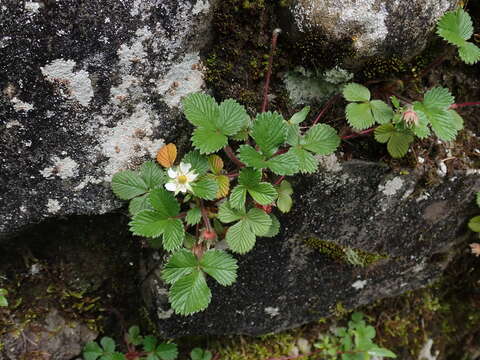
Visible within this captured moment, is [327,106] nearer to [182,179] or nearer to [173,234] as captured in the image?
[182,179]

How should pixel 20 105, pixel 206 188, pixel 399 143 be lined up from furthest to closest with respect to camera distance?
1. pixel 399 143
2. pixel 206 188
3. pixel 20 105

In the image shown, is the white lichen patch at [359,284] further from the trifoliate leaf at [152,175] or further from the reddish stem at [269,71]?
the trifoliate leaf at [152,175]

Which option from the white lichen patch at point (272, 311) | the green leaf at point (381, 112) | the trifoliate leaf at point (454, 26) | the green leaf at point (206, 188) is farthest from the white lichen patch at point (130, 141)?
the trifoliate leaf at point (454, 26)

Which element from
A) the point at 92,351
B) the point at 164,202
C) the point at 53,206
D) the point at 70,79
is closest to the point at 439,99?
the point at 164,202

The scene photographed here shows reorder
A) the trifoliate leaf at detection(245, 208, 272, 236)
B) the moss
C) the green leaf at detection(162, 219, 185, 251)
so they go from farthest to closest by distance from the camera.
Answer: the moss < the trifoliate leaf at detection(245, 208, 272, 236) < the green leaf at detection(162, 219, 185, 251)

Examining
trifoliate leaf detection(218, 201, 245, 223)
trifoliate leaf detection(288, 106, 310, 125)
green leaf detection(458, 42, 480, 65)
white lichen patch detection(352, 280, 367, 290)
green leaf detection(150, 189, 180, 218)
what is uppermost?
green leaf detection(458, 42, 480, 65)

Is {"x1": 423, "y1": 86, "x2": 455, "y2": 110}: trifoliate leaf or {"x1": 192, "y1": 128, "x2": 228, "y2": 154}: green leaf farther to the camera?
{"x1": 423, "y1": 86, "x2": 455, "y2": 110}: trifoliate leaf

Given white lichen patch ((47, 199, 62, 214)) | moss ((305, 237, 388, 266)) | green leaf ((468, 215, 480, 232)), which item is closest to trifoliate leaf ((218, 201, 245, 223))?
moss ((305, 237, 388, 266))

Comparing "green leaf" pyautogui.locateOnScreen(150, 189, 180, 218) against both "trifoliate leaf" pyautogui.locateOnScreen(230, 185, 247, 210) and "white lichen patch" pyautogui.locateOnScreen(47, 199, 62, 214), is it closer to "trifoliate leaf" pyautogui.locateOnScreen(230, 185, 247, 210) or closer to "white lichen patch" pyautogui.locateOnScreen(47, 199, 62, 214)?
"trifoliate leaf" pyautogui.locateOnScreen(230, 185, 247, 210)
